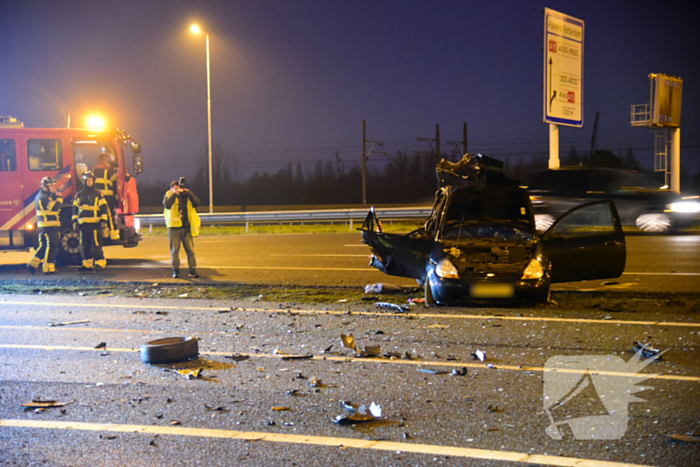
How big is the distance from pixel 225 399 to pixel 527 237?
487 cm

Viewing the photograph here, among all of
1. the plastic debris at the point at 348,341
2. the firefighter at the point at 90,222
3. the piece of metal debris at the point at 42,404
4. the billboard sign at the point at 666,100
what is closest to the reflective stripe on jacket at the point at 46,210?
the firefighter at the point at 90,222

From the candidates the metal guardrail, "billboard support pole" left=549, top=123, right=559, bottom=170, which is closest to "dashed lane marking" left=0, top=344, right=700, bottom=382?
"billboard support pole" left=549, top=123, right=559, bottom=170

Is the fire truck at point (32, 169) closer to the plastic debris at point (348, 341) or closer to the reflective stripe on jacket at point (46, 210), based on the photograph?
the reflective stripe on jacket at point (46, 210)

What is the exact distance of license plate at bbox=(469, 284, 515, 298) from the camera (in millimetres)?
6743

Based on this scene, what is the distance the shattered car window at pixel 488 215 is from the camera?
7812mm

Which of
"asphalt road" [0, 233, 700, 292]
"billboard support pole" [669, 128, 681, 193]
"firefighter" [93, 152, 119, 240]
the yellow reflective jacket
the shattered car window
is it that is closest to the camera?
the shattered car window

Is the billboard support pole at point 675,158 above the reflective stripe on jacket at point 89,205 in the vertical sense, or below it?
above

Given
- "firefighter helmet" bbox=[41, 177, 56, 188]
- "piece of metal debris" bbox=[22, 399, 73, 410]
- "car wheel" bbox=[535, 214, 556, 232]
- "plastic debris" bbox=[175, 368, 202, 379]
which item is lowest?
"plastic debris" bbox=[175, 368, 202, 379]

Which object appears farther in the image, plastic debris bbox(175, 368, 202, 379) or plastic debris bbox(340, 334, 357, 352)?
plastic debris bbox(340, 334, 357, 352)

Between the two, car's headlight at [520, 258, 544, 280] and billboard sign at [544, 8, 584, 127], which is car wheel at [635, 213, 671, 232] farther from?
car's headlight at [520, 258, 544, 280]

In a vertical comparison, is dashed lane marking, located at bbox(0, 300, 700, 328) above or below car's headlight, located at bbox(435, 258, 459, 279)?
below

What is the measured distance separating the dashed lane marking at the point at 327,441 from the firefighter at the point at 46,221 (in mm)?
8957

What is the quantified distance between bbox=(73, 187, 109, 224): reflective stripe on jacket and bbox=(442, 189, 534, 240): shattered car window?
7.69 m

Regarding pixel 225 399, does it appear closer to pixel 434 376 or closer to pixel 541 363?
pixel 434 376
